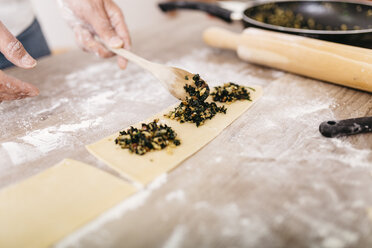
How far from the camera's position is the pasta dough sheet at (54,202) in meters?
0.67

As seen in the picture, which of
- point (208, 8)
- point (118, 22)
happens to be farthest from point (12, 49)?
point (208, 8)

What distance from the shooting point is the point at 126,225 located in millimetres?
689

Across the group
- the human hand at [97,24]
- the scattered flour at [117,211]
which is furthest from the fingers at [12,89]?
the scattered flour at [117,211]

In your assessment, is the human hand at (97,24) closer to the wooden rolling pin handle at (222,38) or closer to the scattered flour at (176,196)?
the wooden rolling pin handle at (222,38)

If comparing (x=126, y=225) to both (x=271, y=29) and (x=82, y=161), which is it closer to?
(x=82, y=161)

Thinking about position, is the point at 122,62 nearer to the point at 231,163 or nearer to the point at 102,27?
the point at 102,27

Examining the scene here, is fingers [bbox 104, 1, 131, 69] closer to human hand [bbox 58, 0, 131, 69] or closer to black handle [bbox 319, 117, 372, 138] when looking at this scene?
human hand [bbox 58, 0, 131, 69]

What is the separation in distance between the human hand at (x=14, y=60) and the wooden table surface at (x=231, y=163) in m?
0.10

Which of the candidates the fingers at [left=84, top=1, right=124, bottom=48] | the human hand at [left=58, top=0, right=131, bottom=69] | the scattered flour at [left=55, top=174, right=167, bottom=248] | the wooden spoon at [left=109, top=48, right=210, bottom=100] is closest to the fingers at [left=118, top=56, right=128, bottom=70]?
the human hand at [left=58, top=0, right=131, bottom=69]

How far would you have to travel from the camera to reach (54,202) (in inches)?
29.6

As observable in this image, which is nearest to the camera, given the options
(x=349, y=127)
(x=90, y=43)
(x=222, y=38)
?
(x=349, y=127)

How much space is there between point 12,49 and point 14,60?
0.05 m

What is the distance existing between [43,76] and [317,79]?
56.1 inches

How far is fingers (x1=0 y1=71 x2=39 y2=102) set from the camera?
3.53 feet
